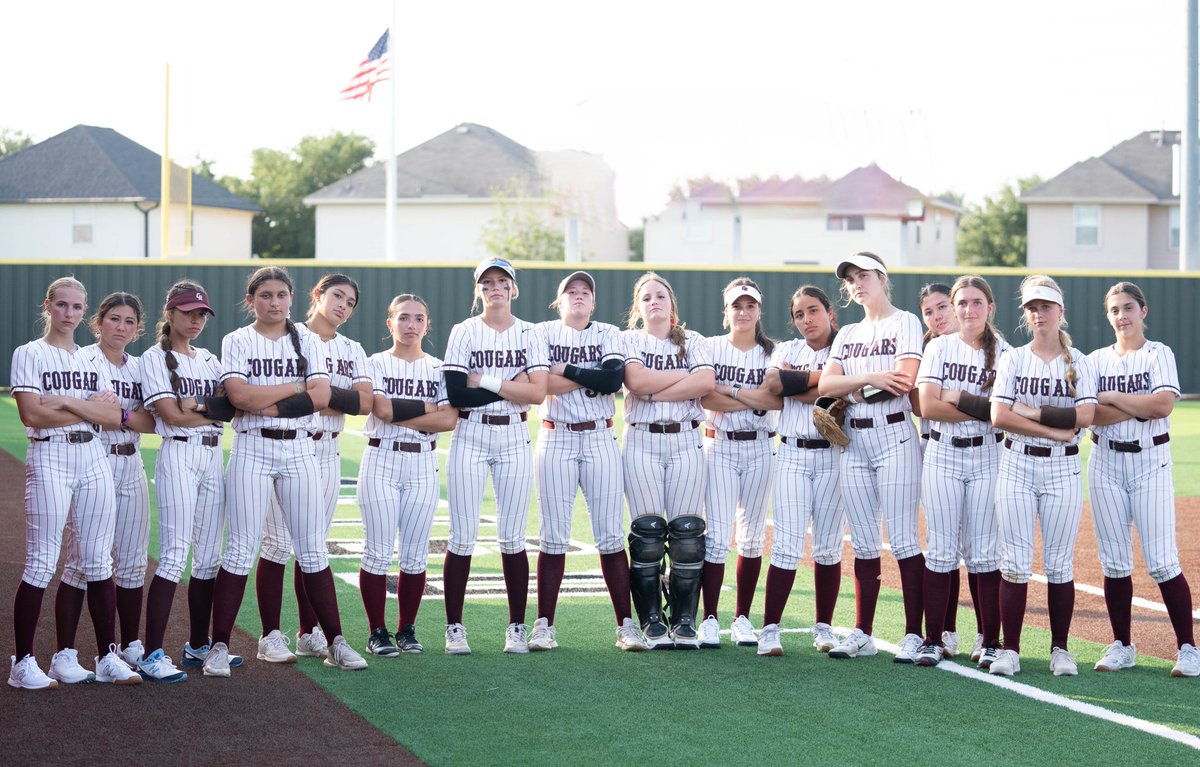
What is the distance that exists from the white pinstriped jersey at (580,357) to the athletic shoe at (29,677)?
8.81ft

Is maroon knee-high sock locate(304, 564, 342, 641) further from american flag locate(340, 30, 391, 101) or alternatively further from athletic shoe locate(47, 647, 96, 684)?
american flag locate(340, 30, 391, 101)

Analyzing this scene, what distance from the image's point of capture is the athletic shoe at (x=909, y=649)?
21.6 ft

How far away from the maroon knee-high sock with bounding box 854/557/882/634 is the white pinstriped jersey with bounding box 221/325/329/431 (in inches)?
113

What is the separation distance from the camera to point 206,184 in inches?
1909

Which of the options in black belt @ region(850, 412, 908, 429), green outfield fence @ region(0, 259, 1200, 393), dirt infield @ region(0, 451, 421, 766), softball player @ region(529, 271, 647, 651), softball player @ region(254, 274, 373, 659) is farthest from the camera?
green outfield fence @ region(0, 259, 1200, 393)

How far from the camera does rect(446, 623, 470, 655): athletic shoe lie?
676cm

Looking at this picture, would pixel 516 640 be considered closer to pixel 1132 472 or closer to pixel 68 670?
pixel 68 670

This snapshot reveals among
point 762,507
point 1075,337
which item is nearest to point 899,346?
point 762,507

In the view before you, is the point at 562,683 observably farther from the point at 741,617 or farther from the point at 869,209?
the point at 869,209

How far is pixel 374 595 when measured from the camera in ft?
22.1

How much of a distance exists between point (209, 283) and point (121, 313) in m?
19.3

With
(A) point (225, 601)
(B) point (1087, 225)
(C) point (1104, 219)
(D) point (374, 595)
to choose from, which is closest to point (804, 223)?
(B) point (1087, 225)

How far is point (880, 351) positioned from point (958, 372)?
16.5 inches

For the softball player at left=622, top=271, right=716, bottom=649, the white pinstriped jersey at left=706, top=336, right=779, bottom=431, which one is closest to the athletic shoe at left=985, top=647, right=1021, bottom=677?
the softball player at left=622, top=271, right=716, bottom=649
